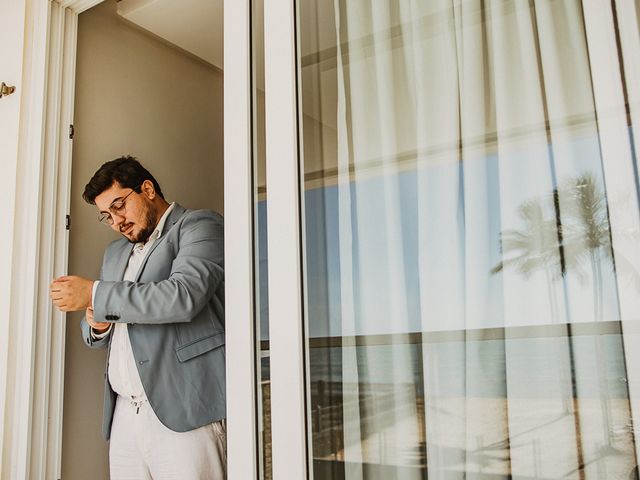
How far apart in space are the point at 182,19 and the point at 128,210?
0.93 m

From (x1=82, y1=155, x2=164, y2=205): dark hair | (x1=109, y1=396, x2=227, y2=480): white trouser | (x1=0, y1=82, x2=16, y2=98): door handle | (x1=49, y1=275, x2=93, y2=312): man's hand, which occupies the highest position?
(x1=0, y1=82, x2=16, y2=98): door handle

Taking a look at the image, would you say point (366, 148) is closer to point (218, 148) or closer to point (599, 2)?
point (599, 2)

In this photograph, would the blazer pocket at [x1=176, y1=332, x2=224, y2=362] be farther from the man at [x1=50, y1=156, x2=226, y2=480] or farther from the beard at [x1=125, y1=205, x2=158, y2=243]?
the beard at [x1=125, y1=205, x2=158, y2=243]

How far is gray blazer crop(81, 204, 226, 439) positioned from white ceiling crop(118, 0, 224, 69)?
37.0 inches

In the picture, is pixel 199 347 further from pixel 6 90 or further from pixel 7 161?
pixel 6 90

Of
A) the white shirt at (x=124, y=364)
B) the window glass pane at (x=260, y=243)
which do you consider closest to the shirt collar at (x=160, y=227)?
the white shirt at (x=124, y=364)

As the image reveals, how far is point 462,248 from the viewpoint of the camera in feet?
4.13

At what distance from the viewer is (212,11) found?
260 cm

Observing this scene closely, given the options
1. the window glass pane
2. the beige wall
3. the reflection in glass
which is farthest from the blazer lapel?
the reflection in glass

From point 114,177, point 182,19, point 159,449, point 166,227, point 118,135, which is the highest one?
point 182,19

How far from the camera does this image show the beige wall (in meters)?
2.35

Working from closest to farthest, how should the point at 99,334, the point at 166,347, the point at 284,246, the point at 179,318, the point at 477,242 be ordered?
the point at 477,242 < the point at 284,246 < the point at 179,318 < the point at 166,347 < the point at 99,334

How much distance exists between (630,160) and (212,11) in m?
1.93

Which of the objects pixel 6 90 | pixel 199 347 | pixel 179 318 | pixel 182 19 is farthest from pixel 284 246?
pixel 182 19
